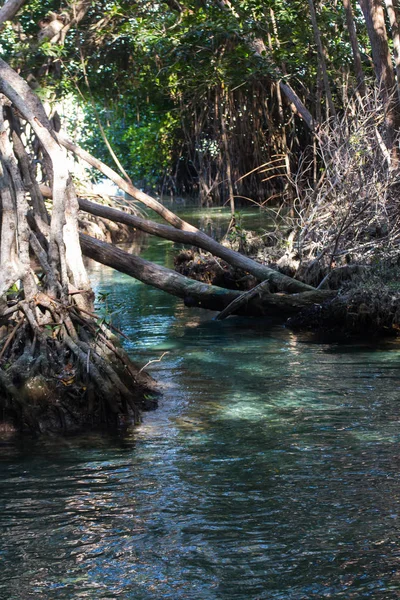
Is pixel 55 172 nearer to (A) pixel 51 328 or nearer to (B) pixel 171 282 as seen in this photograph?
(A) pixel 51 328

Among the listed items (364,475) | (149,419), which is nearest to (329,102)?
(149,419)

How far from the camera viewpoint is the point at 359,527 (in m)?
5.51

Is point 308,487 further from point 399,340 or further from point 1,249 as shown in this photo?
point 399,340

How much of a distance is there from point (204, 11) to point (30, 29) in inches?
139

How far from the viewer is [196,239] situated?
13.1 meters

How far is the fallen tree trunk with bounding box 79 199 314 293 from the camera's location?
503 inches

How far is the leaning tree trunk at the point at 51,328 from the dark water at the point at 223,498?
37 centimetres

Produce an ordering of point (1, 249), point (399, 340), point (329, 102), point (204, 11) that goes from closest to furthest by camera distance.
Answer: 1. point (1, 249)
2. point (399, 340)
3. point (329, 102)
4. point (204, 11)

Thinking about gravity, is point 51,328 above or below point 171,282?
below

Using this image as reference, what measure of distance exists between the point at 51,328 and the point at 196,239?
201 inches

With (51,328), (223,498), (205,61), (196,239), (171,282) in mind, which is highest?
(205,61)

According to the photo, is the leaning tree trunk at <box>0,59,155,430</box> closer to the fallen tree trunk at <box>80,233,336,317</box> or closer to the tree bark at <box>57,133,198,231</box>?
the fallen tree trunk at <box>80,233,336,317</box>

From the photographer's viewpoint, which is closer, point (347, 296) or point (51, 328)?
point (51, 328)

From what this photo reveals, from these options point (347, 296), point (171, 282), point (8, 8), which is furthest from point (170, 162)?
point (347, 296)
